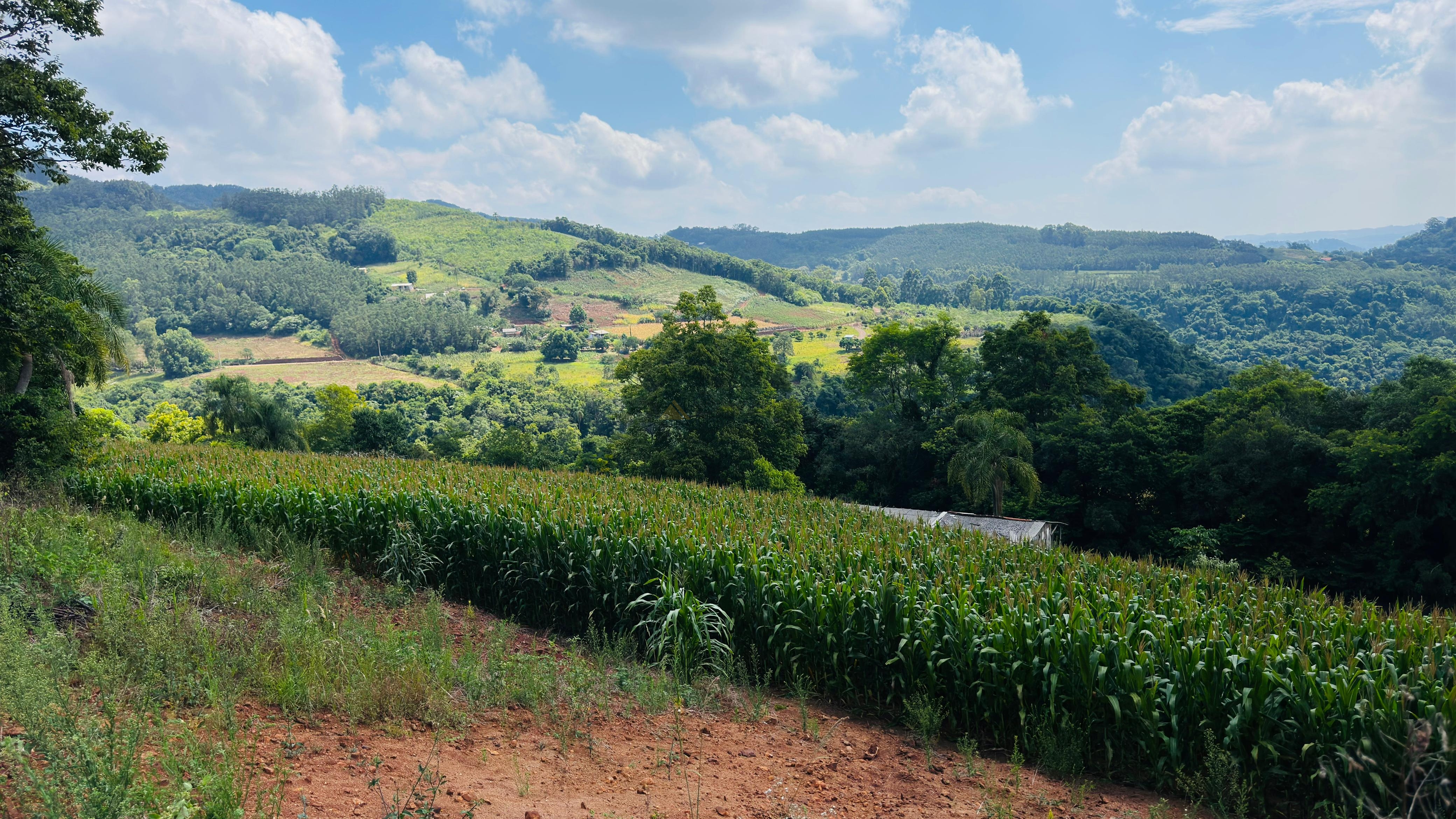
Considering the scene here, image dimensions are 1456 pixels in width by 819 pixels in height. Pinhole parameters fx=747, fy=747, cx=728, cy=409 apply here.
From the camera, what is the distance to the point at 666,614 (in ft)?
24.1

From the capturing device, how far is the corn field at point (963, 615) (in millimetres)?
5137

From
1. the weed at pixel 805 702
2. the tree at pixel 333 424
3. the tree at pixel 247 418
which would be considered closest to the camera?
the weed at pixel 805 702

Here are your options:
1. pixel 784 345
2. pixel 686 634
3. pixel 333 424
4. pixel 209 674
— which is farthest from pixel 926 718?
pixel 784 345

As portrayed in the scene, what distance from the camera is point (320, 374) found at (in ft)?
341

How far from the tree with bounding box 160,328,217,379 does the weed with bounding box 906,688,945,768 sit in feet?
403

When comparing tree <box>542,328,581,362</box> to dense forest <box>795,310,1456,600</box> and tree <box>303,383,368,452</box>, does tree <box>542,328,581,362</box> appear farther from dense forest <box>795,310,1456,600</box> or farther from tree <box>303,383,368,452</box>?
dense forest <box>795,310,1456,600</box>

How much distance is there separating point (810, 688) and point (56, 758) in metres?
5.17

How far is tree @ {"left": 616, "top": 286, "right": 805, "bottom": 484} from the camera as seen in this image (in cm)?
3100

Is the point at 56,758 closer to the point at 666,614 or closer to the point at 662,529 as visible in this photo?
the point at 666,614

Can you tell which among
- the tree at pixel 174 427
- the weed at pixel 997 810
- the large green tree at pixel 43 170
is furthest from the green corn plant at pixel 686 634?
the tree at pixel 174 427

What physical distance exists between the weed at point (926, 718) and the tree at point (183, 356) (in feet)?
403

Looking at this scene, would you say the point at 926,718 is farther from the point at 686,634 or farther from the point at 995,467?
the point at 995,467

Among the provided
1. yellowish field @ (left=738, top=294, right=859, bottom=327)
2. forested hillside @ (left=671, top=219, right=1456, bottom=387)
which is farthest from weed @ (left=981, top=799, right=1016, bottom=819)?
yellowish field @ (left=738, top=294, right=859, bottom=327)

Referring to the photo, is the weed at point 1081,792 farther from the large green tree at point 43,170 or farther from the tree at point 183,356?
the tree at point 183,356
